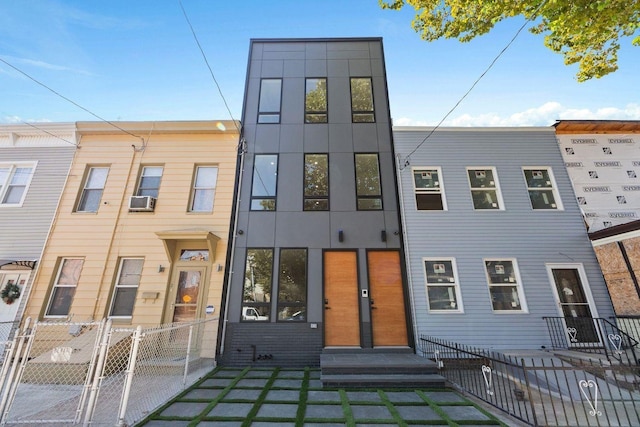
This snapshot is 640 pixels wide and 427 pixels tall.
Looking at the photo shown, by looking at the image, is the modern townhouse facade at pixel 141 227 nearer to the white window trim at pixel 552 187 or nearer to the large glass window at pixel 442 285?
the large glass window at pixel 442 285

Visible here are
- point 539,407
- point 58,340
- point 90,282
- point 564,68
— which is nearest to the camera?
point 539,407

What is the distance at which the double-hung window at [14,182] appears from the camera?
7242 mm

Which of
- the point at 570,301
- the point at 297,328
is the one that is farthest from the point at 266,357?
the point at 570,301

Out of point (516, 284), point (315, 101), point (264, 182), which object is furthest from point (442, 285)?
point (315, 101)

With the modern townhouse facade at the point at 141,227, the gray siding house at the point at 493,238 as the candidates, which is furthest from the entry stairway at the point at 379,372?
the modern townhouse facade at the point at 141,227

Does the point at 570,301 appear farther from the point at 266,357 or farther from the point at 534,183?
the point at 266,357

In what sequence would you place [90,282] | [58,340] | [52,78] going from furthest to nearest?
[90,282] → [58,340] → [52,78]

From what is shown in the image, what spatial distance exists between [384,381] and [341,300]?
2.12m

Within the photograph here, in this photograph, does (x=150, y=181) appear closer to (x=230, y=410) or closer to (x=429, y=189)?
(x=230, y=410)

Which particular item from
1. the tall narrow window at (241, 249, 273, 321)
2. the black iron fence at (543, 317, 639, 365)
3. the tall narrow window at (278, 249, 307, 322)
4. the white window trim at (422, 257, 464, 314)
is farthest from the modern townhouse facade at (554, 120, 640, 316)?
the tall narrow window at (241, 249, 273, 321)

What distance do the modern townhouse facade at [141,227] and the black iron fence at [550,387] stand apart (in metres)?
5.53

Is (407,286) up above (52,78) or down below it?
below

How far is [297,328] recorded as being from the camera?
6.20m

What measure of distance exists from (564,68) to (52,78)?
13103mm
